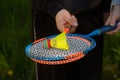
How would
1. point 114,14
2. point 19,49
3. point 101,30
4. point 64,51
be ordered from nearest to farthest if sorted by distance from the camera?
Answer: point 64,51 → point 101,30 → point 114,14 → point 19,49

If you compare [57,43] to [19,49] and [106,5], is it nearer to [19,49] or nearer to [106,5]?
[106,5]

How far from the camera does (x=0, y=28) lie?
324cm

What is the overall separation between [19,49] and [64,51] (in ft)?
4.31

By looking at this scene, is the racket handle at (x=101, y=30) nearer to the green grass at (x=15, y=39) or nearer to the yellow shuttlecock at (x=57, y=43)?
the yellow shuttlecock at (x=57, y=43)

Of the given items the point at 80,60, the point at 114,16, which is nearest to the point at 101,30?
the point at 114,16

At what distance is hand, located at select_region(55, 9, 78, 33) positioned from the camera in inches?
69.8

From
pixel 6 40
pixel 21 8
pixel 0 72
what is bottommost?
pixel 0 72

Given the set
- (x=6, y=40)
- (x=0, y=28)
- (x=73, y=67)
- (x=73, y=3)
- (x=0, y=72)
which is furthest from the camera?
(x=0, y=28)

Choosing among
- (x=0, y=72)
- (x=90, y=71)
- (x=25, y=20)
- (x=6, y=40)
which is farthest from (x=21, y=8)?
(x=90, y=71)

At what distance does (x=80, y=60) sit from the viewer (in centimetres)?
203

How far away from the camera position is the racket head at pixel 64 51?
1.61 m

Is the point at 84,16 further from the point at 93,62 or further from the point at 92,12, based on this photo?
the point at 93,62

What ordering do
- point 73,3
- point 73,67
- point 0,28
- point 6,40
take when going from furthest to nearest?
point 0,28 → point 6,40 → point 73,67 → point 73,3

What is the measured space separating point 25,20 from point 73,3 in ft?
4.80
